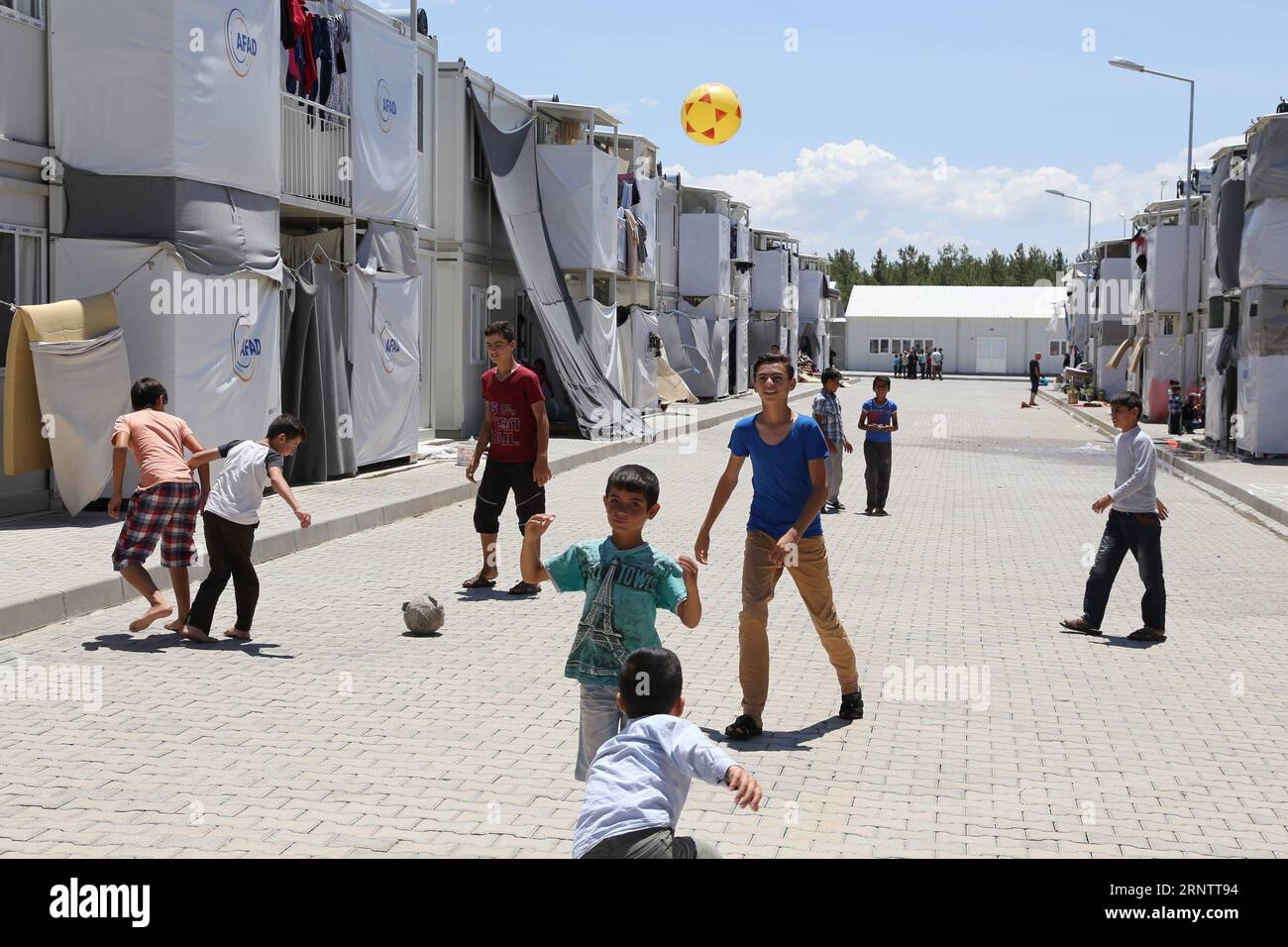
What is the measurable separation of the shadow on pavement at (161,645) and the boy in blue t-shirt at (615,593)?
13.2 ft

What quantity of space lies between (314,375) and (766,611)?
12368mm

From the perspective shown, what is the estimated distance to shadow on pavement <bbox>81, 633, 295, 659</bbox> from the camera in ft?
29.7

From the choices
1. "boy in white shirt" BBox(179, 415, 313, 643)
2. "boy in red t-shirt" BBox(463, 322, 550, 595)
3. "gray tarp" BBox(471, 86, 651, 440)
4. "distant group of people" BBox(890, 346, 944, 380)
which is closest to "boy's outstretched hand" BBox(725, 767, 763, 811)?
"boy in white shirt" BBox(179, 415, 313, 643)

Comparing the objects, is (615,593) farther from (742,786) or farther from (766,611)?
(766,611)

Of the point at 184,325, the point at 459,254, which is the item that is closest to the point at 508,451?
the point at 184,325

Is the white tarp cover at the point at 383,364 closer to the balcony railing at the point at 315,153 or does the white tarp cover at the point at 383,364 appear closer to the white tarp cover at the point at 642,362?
the balcony railing at the point at 315,153

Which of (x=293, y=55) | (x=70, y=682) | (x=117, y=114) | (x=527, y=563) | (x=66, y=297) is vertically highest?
(x=293, y=55)

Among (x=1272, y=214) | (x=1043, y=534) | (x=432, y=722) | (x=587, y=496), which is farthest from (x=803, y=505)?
(x=1272, y=214)

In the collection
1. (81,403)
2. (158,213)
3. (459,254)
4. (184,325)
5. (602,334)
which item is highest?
(459,254)

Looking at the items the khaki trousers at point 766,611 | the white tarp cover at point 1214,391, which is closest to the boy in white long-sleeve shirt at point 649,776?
the khaki trousers at point 766,611

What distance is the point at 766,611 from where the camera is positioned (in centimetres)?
717
